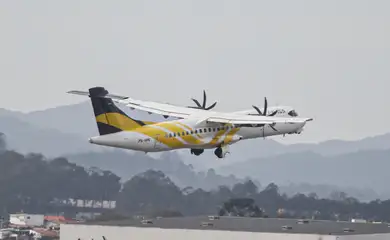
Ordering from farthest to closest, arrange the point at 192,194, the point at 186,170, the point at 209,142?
the point at 186,170, the point at 192,194, the point at 209,142

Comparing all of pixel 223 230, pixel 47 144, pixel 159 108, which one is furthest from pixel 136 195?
pixel 47 144

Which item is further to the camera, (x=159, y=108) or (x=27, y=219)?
(x=27, y=219)

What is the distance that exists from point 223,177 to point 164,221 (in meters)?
78.4

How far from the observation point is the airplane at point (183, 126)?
282 ft

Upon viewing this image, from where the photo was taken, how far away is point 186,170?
16925 centimetres

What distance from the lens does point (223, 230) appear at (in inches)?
3044

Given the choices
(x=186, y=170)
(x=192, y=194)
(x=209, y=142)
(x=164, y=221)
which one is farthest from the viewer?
(x=186, y=170)

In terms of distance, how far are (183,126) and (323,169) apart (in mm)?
91341

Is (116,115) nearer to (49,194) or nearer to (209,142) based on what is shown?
(209,142)

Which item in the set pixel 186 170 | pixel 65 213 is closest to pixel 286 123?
pixel 65 213

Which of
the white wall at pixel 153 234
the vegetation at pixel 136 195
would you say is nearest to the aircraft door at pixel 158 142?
the white wall at pixel 153 234

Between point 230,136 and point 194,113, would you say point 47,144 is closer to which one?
point 194,113

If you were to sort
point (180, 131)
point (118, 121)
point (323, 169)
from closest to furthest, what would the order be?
point (118, 121) < point (180, 131) < point (323, 169)

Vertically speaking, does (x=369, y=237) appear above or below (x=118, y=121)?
below
